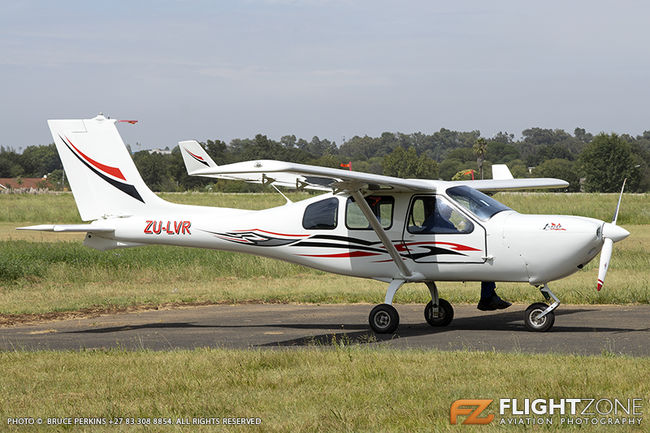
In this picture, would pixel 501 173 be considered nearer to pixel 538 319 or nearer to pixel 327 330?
pixel 538 319

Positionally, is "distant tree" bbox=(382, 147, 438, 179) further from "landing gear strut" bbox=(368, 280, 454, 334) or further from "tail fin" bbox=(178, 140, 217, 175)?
"landing gear strut" bbox=(368, 280, 454, 334)

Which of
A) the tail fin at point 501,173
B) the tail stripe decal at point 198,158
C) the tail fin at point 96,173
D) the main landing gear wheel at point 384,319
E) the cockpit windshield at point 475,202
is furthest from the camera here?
the tail stripe decal at point 198,158

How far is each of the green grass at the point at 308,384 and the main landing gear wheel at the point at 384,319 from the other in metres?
2.19

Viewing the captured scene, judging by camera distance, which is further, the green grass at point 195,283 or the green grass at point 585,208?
the green grass at point 585,208

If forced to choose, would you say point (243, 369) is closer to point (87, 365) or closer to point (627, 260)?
point (87, 365)

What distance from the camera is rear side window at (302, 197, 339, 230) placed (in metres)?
14.0

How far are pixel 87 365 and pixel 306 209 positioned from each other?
4977 mm

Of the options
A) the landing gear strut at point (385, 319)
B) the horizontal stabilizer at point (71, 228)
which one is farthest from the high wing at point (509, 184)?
the horizontal stabilizer at point (71, 228)

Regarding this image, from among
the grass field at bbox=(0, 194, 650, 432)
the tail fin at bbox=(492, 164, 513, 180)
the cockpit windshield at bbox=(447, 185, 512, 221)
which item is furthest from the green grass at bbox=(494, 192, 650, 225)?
the cockpit windshield at bbox=(447, 185, 512, 221)

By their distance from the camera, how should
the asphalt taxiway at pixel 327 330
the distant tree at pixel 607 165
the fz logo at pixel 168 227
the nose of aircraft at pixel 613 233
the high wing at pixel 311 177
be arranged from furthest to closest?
the distant tree at pixel 607 165, the fz logo at pixel 168 227, the nose of aircraft at pixel 613 233, the asphalt taxiway at pixel 327 330, the high wing at pixel 311 177

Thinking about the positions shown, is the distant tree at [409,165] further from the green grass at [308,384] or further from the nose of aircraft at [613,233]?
the green grass at [308,384]

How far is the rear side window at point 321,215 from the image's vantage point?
14.0 m

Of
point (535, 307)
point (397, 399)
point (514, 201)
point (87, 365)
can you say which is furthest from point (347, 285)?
point (514, 201)

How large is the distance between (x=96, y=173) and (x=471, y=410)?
32.4 ft
